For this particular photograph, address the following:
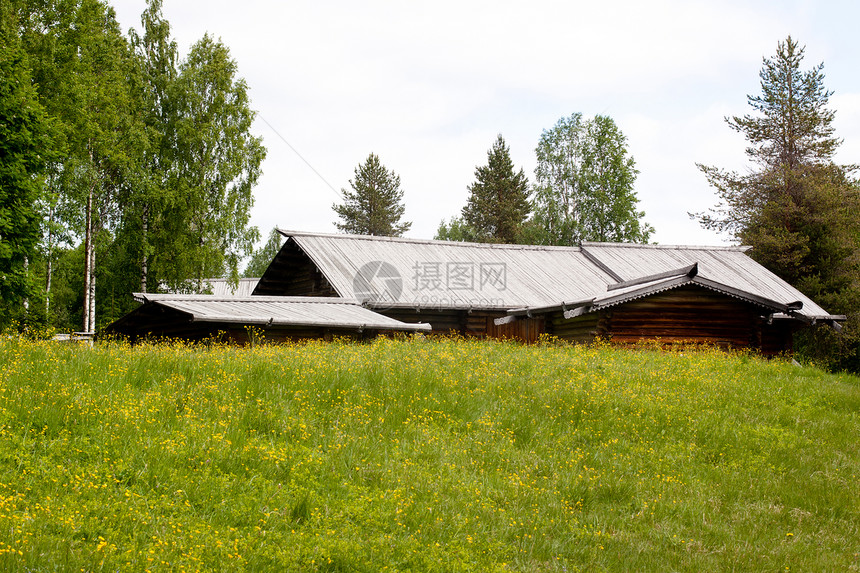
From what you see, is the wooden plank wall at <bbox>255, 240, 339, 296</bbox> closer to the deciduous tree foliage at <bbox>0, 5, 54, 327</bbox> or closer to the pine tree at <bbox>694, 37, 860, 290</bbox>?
the deciduous tree foliage at <bbox>0, 5, 54, 327</bbox>

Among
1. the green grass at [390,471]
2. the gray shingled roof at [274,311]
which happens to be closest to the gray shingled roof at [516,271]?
the gray shingled roof at [274,311]

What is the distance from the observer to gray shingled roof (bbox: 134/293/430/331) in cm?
1566

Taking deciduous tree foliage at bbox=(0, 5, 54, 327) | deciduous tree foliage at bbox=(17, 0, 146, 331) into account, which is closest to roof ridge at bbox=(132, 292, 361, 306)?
deciduous tree foliage at bbox=(0, 5, 54, 327)

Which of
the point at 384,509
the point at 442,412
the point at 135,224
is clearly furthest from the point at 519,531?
the point at 135,224

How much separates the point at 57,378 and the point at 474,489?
5.07 meters

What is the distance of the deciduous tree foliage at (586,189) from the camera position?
44438 mm

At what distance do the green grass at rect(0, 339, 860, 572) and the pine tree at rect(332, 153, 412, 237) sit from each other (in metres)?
47.9

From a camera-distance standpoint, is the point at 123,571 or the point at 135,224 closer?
the point at 123,571

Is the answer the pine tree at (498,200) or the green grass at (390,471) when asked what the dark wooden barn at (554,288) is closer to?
the green grass at (390,471)

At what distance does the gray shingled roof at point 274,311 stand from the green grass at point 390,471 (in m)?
4.64

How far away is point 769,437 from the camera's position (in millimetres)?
10047

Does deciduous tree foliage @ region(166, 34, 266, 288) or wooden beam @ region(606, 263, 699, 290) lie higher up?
deciduous tree foliage @ region(166, 34, 266, 288)

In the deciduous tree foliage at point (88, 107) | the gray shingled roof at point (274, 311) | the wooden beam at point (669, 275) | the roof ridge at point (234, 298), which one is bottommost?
the gray shingled roof at point (274, 311)

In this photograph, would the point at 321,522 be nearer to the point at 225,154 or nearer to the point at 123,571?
the point at 123,571
